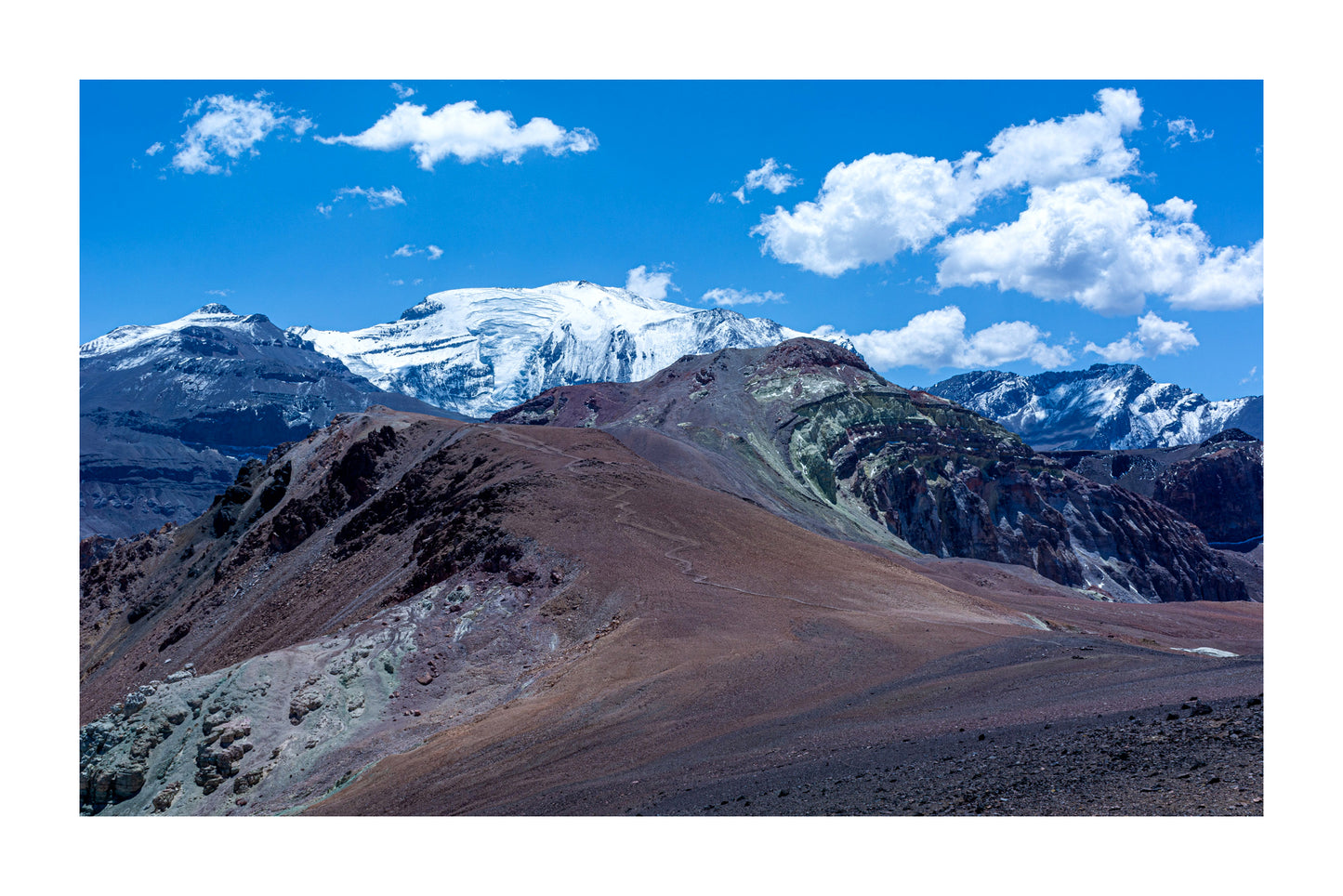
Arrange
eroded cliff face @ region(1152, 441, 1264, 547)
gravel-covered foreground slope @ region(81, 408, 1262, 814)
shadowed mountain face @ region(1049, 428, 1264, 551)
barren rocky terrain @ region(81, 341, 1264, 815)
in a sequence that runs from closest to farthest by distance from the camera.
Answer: barren rocky terrain @ region(81, 341, 1264, 815) → gravel-covered foreground slope @ region(81, 408, 1262, 814) → eroded cliff face @ region(1152, 441, 1264, 547) → shadowed mountain face @ region(1049, 428, 1264, 551)

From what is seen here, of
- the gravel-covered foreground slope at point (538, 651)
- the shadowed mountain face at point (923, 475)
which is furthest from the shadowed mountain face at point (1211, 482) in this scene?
the gravel-covered foreground slope at point (538, 651)

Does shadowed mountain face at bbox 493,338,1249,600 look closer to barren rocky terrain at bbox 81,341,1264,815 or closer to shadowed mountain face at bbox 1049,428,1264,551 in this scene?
shadowed mountain face at bbox 1049,428,1264,551

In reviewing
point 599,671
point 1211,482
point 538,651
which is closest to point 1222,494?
point 1211,482

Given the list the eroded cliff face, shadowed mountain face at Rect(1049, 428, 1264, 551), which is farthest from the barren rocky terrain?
the eroded cliff face

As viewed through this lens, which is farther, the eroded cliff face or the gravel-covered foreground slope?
the eroded cliff face

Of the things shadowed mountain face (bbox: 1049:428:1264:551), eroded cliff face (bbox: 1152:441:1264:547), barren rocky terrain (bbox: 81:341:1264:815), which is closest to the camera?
barren rocky terrain (bbox: 81:341:1264:815)

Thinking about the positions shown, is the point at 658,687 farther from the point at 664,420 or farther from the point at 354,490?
the point at 664,420

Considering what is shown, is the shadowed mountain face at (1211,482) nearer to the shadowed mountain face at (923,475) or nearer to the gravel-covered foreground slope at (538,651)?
the shadowed mountain face at (923,475)
